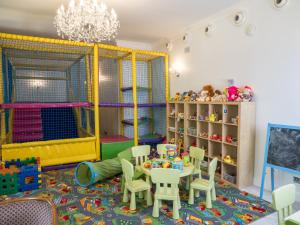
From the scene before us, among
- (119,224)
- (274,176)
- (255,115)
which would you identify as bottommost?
(119,224)

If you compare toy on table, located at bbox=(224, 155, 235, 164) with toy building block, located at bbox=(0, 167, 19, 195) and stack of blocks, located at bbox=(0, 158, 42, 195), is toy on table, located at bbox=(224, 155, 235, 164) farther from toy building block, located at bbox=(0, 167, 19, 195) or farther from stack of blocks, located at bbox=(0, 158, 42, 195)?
toy building block, located at bbox=(0, 167, 19, 195)

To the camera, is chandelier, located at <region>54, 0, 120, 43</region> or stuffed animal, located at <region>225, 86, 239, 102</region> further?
stuffed animal, located at <region>225, 86, 239, 102</region>

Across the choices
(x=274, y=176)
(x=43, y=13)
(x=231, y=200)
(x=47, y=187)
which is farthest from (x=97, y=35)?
(x=274, y=176)

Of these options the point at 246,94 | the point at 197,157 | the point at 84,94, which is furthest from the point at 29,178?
the point at 246,94

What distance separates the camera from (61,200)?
3229 mm

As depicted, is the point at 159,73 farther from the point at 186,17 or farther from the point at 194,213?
the point at 194,213

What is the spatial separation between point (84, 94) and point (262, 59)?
4274 mm

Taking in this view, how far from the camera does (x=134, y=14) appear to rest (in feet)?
14.5

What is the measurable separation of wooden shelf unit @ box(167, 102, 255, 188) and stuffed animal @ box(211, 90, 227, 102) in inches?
3.9

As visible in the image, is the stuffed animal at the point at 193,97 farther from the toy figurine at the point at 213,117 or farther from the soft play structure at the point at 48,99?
the soft play structure at the point at 48,99

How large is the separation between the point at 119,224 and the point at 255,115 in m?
2.75

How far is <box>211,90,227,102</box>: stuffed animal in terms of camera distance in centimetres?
389

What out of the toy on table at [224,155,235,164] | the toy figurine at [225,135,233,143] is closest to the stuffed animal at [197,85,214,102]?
the toy figurine at [225,135,233,143]

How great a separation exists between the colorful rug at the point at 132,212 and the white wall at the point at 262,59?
78 centimetres
